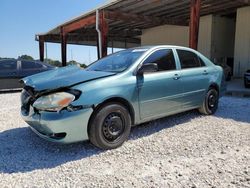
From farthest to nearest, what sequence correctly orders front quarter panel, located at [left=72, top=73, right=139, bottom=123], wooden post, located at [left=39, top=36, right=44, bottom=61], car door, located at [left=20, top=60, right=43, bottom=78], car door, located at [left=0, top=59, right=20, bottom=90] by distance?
wooden post, located at [left=39, top=36, right=44, bottom=61]
car door, located at [left=20, top=60, right=43, bottom=78]
car door, located at [left=0, top=59, right=20, bottom=90]
front quarter panel, located at [left=72, top=73, right=139, bottom=123]

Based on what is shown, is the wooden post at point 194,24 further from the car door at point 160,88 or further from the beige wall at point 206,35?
the car door at point 160,88

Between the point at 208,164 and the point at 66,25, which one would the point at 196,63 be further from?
the point at 66,25

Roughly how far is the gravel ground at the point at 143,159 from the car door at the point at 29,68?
606 centimetres

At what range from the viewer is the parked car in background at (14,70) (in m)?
10.3

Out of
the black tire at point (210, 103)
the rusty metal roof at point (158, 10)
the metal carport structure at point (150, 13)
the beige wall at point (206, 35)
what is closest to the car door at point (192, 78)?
the black tire at point (210, 103)

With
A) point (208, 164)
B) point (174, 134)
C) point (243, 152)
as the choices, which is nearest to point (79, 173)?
point (208, 164)

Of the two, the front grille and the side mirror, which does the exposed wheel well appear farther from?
the front grille

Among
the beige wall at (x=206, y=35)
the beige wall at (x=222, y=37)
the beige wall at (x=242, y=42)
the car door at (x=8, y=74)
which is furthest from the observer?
the beige wall at (x=222, y=37)

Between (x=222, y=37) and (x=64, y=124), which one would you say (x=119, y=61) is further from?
(x=222, y=37)

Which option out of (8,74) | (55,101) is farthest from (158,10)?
(55,101)

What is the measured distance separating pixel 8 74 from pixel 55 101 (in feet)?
25.9

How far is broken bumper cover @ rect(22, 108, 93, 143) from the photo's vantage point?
3383mm

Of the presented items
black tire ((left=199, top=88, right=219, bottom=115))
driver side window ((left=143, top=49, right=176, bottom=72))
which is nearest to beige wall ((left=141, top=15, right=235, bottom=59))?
black tire ((left=199, top=88, right=219, bottom=115))

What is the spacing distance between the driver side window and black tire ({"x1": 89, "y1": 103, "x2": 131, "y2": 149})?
3.47ft
